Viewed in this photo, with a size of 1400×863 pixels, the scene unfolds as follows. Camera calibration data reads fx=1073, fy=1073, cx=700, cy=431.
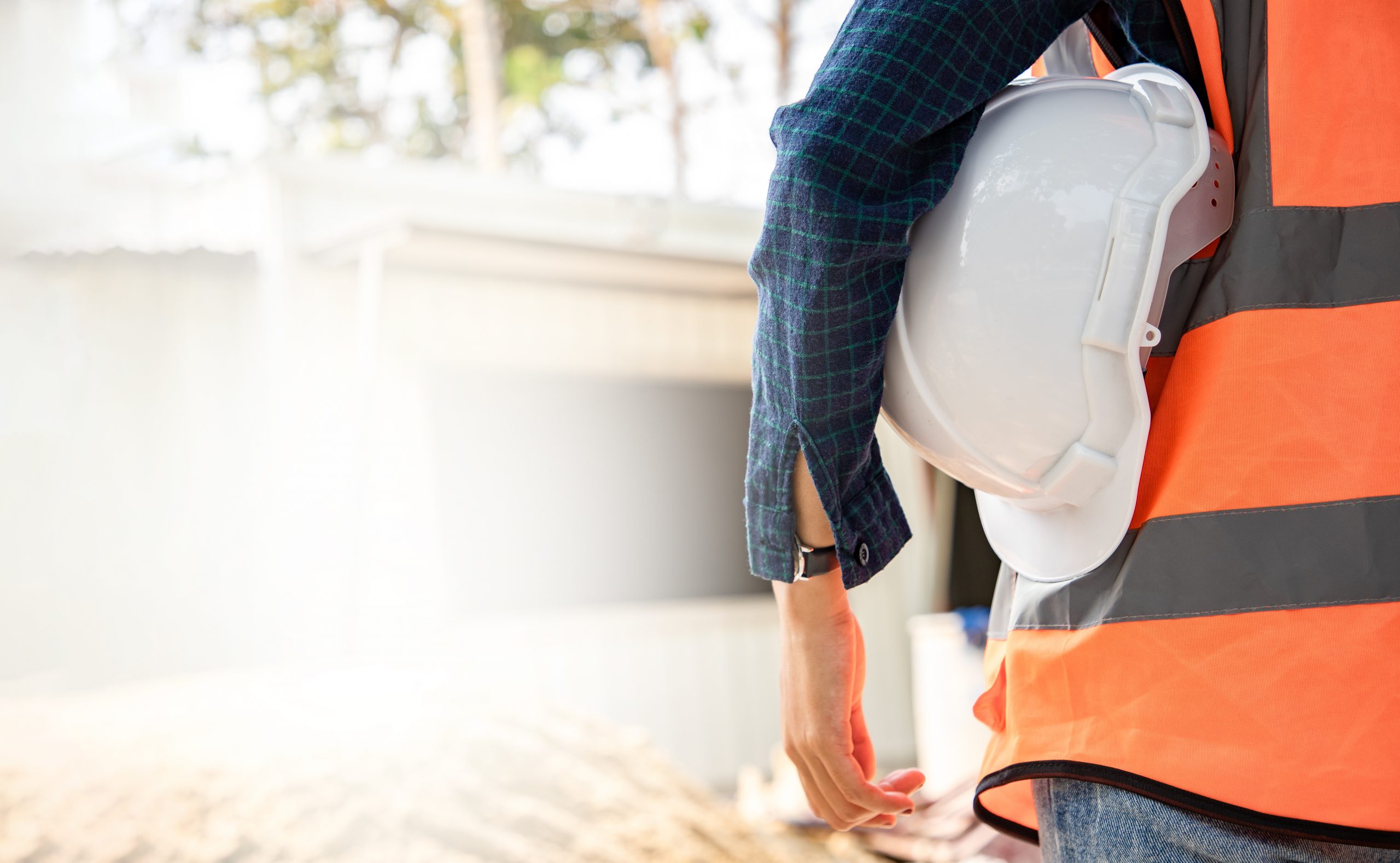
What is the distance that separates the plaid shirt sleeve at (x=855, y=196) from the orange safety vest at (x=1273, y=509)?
0.57 feet

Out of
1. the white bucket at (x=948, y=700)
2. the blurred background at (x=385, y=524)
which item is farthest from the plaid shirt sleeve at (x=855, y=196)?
the white bucket at (x=948, y=700)

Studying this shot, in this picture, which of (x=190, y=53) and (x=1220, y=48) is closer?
(x=1220, y=48)

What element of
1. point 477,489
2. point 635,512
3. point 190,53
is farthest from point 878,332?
point 190,53

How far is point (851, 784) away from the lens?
978 mm

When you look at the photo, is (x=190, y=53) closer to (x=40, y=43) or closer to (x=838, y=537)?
(x=40, y=43)

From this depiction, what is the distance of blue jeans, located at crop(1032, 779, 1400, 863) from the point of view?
728 millimetres

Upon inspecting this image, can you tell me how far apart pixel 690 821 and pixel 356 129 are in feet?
47.5

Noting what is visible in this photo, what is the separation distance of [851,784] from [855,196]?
0.53 meters

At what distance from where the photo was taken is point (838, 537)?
89cm

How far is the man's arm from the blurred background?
2.82 metres

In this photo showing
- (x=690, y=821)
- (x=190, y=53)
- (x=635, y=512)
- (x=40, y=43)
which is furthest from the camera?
(x=190, y=53)

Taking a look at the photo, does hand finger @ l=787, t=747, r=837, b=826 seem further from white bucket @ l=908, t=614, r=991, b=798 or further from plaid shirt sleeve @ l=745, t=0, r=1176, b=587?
white bucket @ l=908, t=614, r=991, b=798

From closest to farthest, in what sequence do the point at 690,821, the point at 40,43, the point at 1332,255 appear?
the point at 1332,255 < the point at 690,821 < the point at 40,43

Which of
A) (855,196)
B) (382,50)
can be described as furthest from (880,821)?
(382,50)
